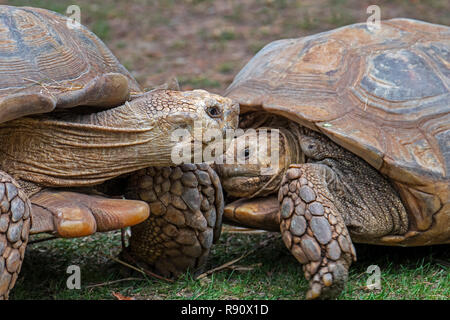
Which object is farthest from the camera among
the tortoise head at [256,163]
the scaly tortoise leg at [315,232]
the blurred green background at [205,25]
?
the blurred green background at [205,25]

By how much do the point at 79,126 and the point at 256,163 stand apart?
3.37 feet

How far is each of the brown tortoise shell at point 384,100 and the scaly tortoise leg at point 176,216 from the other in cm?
64

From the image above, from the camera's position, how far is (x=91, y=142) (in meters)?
2.80

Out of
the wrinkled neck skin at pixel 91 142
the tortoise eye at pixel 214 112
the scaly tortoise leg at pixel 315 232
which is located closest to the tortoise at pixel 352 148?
the scaly tortoise leg at pixel 315 232

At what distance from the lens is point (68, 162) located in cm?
279

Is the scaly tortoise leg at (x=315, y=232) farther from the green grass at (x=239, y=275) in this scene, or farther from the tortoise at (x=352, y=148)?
the green grass at (x=239, y=275)

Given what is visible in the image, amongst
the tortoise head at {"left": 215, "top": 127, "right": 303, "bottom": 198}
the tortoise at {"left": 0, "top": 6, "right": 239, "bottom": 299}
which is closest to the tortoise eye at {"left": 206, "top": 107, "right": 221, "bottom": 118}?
the tortoise at {"left": 0, "top": 6, "right": 239, "bottom": 299}

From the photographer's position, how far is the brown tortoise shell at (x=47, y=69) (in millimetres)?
2537

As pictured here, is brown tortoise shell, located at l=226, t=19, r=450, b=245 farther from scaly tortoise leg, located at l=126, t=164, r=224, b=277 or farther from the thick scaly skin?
scaly tortoise leg, located at l=126, t=164, r=224, b=277

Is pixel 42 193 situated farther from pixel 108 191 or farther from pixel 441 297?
pixel 441 297

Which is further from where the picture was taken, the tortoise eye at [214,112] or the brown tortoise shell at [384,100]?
the brown tortoise shell at [384,100]

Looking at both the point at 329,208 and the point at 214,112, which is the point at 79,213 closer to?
the point at 214,112

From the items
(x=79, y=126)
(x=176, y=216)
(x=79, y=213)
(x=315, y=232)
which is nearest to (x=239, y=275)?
(x=176, y=216)

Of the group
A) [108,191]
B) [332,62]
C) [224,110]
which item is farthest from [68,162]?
[332,62]
